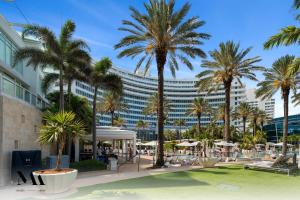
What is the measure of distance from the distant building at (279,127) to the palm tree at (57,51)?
78.6m

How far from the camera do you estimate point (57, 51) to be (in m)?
23.2

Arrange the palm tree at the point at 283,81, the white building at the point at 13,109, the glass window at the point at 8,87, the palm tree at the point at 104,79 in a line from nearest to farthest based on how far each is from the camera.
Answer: the white building at the point at 13,109 → the glass window at the point at 8,87 → the palm tree at the point at 104,79 → the palm tree at the point at 283,81

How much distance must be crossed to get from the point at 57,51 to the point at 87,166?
8567 mm

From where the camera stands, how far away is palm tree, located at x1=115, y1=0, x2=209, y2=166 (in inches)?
1073

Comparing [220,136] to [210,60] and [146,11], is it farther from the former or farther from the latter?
[146,11]

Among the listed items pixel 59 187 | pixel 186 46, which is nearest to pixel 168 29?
pixel 186 46

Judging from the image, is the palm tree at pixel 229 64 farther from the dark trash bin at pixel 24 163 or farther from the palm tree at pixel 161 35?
the dark trash bin at pixel 24 163

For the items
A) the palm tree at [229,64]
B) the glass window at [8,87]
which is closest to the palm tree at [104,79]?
the glass window at [8,87]

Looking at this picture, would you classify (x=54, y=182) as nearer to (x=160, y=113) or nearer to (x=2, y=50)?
(x=2, y=50)

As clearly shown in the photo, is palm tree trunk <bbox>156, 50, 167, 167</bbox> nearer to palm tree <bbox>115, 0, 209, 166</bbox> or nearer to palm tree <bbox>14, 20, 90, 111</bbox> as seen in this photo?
palm tree <bbox>115, 0, 209, 166</bbox>

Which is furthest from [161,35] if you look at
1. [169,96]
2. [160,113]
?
[169,96]

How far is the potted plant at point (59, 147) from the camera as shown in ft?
45.9

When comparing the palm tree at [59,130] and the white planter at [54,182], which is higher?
the palm tree at [59,130]

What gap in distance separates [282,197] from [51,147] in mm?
19851
